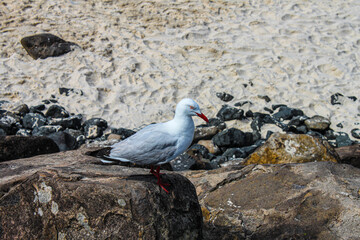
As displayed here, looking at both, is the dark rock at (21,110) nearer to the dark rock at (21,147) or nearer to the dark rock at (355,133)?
A: the dark rock at (21,147)

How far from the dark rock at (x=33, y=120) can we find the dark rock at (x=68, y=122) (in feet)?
0.45

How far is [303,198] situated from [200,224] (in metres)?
1.14

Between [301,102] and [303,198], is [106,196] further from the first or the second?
[301,102]

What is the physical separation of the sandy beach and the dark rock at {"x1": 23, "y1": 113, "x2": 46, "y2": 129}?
1.61 feet

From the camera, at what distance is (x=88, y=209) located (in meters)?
2.90

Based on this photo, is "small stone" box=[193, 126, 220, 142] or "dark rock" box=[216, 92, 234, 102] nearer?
"small stone" box=[193, 126, 220, 142]

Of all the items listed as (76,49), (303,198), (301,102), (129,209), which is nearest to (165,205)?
(129,209)

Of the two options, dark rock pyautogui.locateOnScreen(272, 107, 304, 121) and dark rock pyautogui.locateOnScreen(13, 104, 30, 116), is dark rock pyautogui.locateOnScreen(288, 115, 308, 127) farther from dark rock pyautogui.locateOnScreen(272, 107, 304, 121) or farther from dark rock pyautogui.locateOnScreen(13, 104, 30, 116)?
dark rock pyautogui.locateOnScreen(13, 104, 30, 116)

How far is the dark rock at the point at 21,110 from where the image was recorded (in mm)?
7254

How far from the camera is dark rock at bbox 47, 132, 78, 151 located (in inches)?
255

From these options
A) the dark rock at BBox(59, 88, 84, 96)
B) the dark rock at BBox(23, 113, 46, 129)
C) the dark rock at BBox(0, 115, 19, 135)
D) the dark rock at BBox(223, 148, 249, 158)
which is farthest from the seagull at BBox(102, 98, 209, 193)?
the dark rock at BBox(59, 88, 84, 96)

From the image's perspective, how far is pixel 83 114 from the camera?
7336mm

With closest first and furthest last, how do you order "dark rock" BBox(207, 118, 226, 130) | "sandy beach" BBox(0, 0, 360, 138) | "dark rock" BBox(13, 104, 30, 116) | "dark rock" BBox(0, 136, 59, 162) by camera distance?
"dark rock" BBox(0, 136, 59, 162) < "dark rock" BBox(207, 118, 226, 130) < "dark rock" BBox(13, 104, 30, 116) < "sandy beach" BBox(0, 0, 360, 138)

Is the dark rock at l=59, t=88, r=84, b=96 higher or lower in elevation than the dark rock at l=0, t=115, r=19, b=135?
higher
